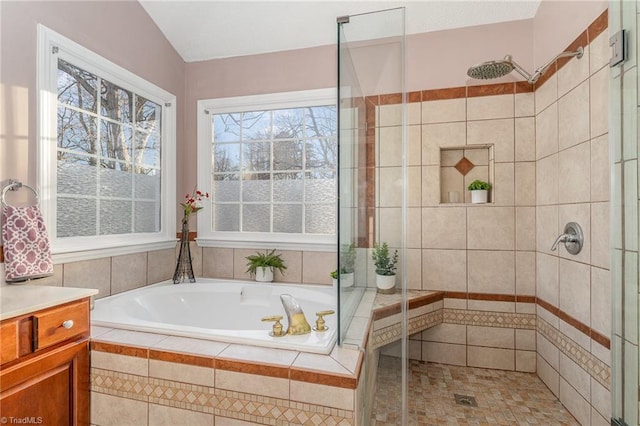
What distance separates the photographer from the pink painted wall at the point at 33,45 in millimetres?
1635

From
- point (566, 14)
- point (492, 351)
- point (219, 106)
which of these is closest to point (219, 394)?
point (492, 351)

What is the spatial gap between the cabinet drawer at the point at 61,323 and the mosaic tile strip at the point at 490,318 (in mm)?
2268

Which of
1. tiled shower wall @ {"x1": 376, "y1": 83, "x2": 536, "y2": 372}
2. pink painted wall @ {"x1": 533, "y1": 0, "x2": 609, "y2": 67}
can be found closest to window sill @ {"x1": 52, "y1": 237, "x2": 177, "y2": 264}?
tiled shower wall @ {"x1": 376, "y1": 83, "x2": 536, "y2": 372}

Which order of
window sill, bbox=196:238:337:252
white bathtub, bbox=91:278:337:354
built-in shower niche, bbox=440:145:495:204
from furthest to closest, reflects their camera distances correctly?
window sill, bbox=196:238:337:252
built-in shower niche, bbox=440:145:495:204
white bathtub, bbox=91:278:337:354

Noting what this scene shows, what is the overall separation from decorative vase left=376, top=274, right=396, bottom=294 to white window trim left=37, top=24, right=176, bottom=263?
177 centimetres

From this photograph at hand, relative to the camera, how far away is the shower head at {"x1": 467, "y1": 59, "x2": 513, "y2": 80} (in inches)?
79.7

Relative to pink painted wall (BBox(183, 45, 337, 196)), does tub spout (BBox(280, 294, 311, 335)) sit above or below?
below

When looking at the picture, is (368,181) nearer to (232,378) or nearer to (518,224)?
(232,378)

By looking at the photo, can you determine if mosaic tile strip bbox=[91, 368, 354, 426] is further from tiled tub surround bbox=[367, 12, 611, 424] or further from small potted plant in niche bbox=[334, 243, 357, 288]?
tiled tub surround bbox=[367, 12, 611, 424]

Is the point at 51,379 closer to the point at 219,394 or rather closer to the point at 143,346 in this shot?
the point at 143,346

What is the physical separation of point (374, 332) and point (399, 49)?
138cm

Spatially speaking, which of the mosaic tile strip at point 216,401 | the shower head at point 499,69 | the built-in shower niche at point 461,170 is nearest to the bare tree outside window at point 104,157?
the mosaic tile strip at point 216,401

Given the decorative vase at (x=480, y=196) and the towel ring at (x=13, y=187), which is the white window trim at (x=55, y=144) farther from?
the decorative vase at (x=480, y=196)

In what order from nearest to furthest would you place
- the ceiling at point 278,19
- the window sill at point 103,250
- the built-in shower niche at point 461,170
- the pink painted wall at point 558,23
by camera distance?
the pink painted wall at point 558,23 < the window sill at point 103,250 < the ceiling at point 278,19 < the built-in shower niche at point 461,170
